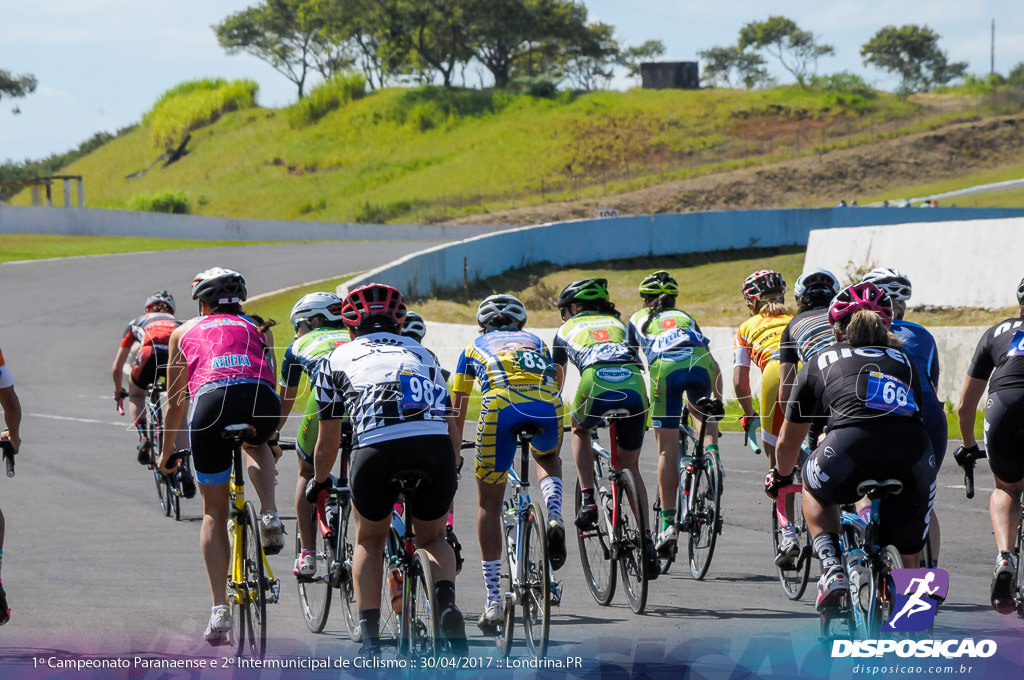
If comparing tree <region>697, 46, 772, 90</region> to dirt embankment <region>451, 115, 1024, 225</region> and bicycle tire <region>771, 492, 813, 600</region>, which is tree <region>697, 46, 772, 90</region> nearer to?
dirt embankment <region>451, 115, 1024, 225</region>

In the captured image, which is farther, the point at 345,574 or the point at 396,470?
the point at 345,574

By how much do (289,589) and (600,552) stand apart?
89.2 inches

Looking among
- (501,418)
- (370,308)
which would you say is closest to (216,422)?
(370,308)

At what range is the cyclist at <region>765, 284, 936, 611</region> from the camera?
5.93m

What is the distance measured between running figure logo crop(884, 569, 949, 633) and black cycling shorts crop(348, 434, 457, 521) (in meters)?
2.14

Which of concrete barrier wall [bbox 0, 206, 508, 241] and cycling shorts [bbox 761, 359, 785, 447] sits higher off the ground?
concrete barrier wall [bbox 0, 206, 508, 241]

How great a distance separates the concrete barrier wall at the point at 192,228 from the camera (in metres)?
49.1

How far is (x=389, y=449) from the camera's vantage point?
5766 millimetres

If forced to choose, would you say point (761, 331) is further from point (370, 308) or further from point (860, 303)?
point (370, 308)

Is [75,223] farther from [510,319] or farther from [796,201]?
[510,319]

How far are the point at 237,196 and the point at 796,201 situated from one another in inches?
1701

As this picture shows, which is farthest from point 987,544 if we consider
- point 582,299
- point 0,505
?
point 0,505

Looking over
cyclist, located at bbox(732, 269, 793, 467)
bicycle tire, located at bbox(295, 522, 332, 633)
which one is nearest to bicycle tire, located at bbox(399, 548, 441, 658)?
bicycle tire, located at bbox(295, 522, 332, 633)

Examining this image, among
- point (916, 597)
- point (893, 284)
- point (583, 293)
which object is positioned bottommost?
point (916, 597)
